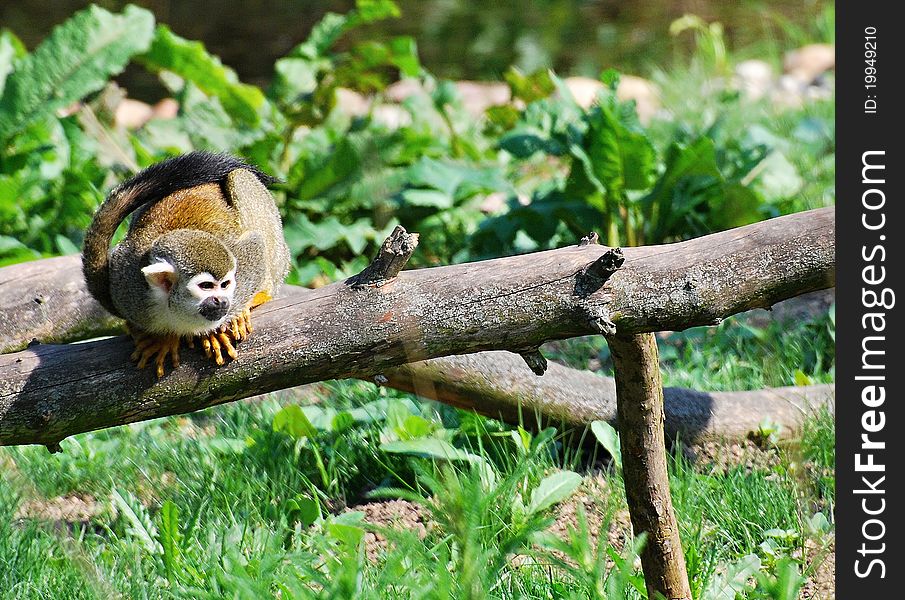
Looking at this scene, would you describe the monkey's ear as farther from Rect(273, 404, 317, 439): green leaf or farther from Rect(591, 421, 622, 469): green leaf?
Rect(591, 421, 622, 469): green leaf

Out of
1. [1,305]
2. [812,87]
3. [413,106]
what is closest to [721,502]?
[1,305]

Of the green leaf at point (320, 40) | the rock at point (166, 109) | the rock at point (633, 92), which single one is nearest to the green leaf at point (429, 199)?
the green leaf at point (320, 40)

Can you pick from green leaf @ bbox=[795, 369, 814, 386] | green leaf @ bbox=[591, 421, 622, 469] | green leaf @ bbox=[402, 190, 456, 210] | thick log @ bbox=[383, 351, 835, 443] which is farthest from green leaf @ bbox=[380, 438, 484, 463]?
green leaf @ bbox=[402, 190, 456, 210]

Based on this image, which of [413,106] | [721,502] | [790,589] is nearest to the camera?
[790,589]

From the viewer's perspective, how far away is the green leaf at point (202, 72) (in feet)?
16.8

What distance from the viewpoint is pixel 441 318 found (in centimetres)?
220

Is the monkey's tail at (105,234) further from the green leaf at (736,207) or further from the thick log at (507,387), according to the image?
the green leaf at (736,207)
